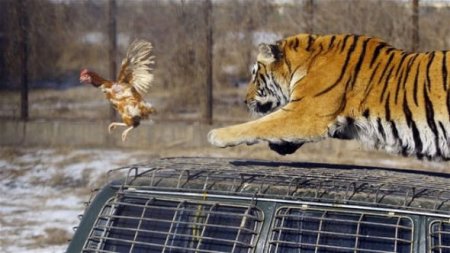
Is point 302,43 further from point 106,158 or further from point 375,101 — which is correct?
point 106,158

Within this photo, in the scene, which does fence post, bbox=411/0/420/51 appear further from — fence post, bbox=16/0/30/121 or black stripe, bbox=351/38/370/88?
black stripe, bbox=351/38/370/88

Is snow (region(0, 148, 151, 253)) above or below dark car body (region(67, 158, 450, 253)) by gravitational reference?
below

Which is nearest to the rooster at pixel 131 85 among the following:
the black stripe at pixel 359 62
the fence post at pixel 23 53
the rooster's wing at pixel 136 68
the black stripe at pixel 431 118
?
the rooster's wing at pixel 136 68

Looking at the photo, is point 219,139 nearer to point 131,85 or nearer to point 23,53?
point 131,85

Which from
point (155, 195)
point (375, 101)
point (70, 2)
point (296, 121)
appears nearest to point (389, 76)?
point (375, 101)

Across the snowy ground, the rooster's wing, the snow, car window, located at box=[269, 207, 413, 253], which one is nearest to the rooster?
the rooster's wing

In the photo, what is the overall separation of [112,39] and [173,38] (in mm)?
1403

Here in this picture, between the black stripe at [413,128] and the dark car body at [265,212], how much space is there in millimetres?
941

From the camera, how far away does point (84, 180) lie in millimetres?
12812

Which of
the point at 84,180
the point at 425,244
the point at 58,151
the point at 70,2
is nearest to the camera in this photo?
the point at 425,244

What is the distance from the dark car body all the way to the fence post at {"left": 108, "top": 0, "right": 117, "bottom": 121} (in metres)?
10.2

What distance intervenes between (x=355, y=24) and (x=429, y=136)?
9246 millimetres

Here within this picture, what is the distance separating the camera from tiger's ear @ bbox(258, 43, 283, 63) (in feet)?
17.3

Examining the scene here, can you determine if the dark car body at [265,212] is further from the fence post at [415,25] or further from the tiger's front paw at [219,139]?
the fence post at [415,25]
